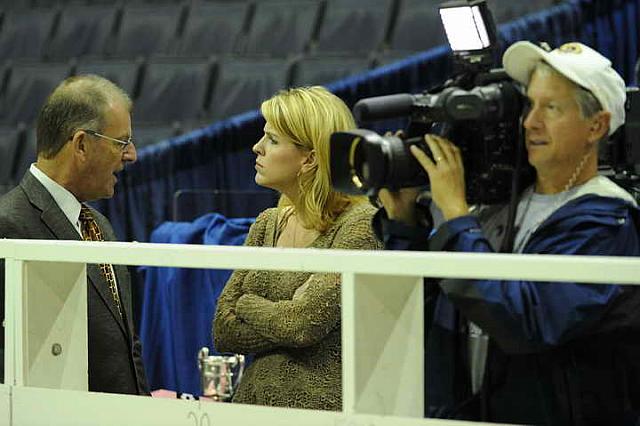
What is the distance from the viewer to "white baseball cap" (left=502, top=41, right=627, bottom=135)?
1.42m

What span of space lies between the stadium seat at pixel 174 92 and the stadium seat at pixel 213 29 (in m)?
0.19

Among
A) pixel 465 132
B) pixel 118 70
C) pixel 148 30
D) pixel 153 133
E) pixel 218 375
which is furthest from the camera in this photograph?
pixel 148 30

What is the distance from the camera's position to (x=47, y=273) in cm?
167

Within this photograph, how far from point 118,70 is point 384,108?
4.11 m

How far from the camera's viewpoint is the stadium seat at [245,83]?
16.2 ft

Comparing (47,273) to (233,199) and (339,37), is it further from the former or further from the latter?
(339,37)

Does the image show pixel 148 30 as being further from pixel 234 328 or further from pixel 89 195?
pixel 234 328

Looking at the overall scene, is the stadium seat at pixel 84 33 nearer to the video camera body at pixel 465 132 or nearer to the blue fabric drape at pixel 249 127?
the blue fabric drape at pixel 249 127

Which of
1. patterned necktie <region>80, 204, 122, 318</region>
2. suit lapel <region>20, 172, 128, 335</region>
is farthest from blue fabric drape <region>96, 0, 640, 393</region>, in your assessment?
suit lapel <region>20, 172, 128, 335</region>

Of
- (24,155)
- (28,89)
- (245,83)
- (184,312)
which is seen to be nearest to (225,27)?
(245,83)

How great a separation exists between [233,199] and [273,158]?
5.89 ft

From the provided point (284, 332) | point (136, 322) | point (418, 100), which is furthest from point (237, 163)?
point (418, 100)

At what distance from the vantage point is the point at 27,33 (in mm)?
6035

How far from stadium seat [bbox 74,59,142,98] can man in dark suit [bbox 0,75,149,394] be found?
3087 millimetres
